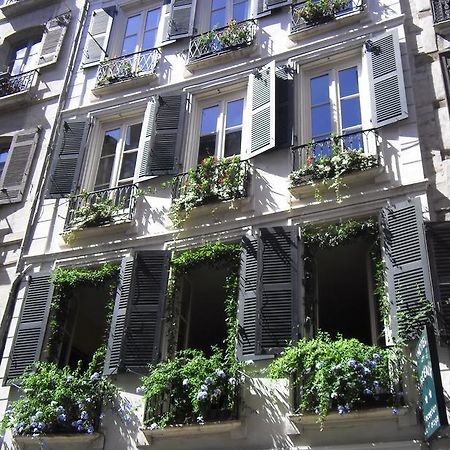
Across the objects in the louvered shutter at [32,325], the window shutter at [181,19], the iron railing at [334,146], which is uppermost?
the window shutter at [181,19]

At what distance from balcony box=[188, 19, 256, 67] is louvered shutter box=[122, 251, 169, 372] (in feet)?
13.4

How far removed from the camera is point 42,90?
13406 millimetres

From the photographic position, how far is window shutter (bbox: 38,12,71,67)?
13820mm

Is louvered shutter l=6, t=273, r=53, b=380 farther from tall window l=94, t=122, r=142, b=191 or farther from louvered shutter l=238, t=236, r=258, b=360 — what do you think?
louvered shutter l=238, t=236, r=258, b=360

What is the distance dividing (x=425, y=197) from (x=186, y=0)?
6872 mm

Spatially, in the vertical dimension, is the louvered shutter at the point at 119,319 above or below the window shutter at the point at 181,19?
below

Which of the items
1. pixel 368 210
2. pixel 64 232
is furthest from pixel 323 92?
pixel 64 232

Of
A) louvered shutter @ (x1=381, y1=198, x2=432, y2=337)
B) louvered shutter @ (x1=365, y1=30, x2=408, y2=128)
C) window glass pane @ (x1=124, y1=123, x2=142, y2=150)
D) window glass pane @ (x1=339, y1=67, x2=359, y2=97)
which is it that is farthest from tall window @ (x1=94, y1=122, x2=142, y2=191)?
louvered shutter @ (x1=381, y1=198, x2=432, y2=337)

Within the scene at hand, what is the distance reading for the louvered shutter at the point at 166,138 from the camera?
10.8 m

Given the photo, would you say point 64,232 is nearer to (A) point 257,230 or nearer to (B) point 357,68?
(A) point 257,230

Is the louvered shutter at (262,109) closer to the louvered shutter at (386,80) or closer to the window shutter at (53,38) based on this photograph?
the louvered shutter at (386,80)

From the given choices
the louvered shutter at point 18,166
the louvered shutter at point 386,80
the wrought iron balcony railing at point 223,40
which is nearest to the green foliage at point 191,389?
the louvered shutter at point 386,80

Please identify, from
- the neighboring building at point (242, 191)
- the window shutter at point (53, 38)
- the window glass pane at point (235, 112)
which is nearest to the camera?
the neighboring building at point (242, 191)

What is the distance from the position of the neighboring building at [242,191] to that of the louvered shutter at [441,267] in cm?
4
